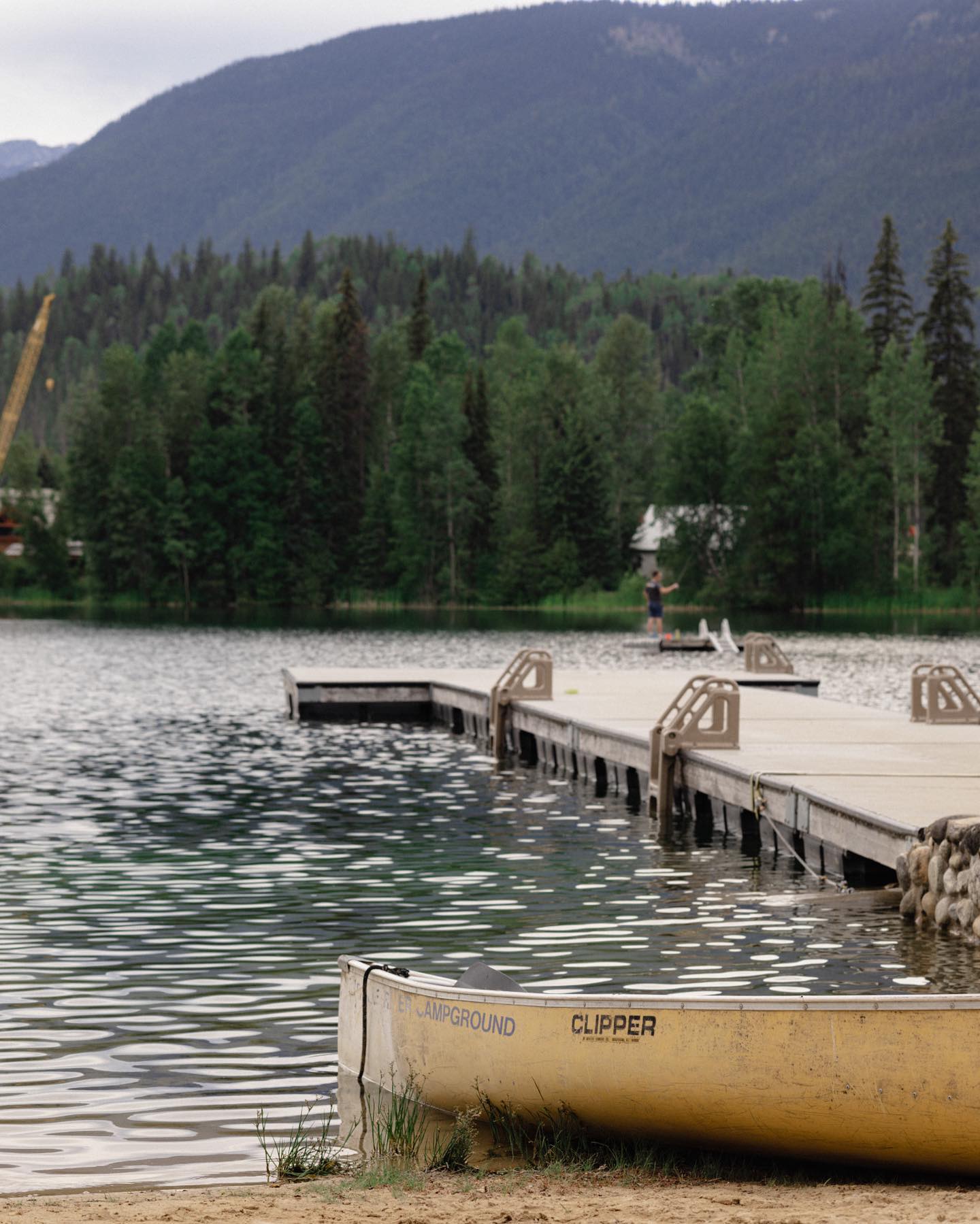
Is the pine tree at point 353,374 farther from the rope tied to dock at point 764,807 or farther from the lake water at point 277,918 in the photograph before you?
the rope tied to dock at point 764,807

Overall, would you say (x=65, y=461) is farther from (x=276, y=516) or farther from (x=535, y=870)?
(x=535, y=870)

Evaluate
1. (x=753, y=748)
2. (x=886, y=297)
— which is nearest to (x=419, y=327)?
(x=886, y=297)

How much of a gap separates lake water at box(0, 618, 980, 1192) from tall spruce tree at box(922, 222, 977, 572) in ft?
257

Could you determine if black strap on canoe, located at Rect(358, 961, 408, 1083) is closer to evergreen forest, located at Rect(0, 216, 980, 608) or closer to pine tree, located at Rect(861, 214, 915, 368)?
evergreen forest, located at Rect(0, 216, 980, 608)

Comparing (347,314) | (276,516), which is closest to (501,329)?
(347,314)

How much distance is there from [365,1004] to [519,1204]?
1.74 metres

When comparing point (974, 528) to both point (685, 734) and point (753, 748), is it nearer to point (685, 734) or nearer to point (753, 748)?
point (753, 748)

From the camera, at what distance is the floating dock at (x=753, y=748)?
16828 millimetres

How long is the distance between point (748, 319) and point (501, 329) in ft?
75.5

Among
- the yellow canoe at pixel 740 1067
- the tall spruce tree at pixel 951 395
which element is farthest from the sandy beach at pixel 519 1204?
the tall spruce tree at pixel 951 395

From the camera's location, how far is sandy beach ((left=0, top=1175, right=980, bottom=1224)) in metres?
7.45

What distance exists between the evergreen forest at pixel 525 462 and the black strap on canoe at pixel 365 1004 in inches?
3500

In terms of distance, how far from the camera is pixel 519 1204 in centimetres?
776

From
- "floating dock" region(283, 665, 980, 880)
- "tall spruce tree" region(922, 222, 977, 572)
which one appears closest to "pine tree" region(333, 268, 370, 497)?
"tall spruce tree" region(922, 222, 977, 572)
